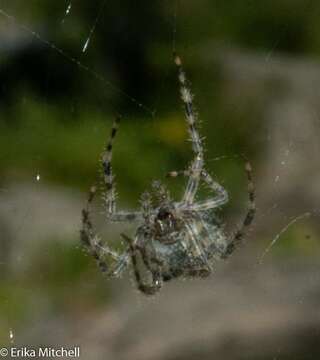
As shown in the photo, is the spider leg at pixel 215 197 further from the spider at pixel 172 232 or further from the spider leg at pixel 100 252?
the spider leg at pixel 100 252

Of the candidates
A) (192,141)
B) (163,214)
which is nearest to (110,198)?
(163,214)

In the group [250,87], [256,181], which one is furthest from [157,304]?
[250,87]

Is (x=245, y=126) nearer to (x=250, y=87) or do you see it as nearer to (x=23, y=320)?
(x=250, y=87)

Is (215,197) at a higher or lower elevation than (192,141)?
lower

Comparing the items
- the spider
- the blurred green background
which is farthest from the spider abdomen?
the blurred green background

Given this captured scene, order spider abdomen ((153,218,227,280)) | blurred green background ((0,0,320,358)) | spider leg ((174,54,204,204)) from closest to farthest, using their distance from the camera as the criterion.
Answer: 1. spider leg ((174,54,204,204))
2. spider abdomen ((153,218,227,280))
3. blurred green background ((0,0,320,358))

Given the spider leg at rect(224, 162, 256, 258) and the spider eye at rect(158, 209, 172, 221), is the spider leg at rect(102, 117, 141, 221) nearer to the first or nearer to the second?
the spider eye at rect(158, 209, 172, 221)

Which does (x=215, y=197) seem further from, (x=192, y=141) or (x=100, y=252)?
(x=100, y=252)

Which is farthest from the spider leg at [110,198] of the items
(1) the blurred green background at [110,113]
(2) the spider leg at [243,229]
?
(1) the blurred green background at [110,113]
